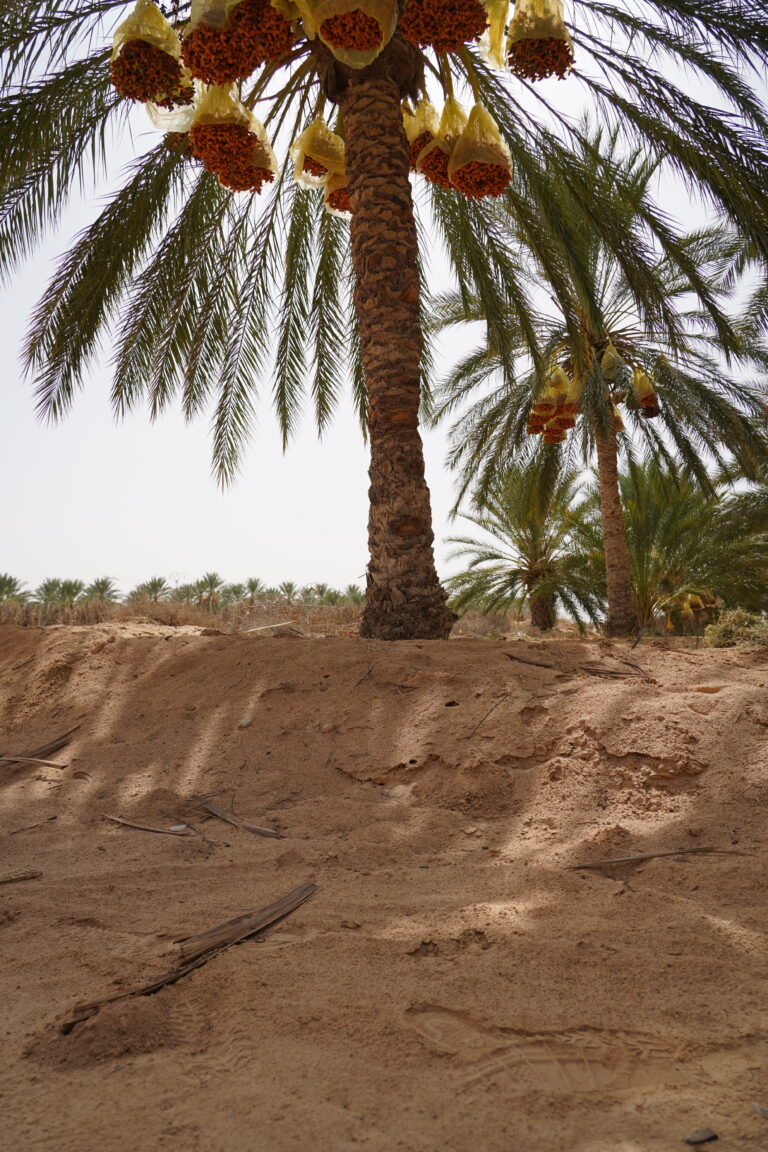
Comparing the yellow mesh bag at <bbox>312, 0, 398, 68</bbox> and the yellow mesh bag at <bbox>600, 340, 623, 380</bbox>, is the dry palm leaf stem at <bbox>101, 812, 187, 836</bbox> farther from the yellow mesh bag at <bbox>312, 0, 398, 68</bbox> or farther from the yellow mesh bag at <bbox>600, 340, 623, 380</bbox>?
the yellow mesh bag at <bbox>600, 340, 623, 380</bbox>

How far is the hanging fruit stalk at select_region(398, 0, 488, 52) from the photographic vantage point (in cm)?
413

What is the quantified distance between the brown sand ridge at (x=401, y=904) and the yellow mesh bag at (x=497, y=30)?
3.79m

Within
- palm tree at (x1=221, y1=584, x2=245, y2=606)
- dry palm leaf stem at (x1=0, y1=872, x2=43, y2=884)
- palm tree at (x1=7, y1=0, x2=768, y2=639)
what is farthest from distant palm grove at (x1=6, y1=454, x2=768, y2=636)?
palm tree at (x1=221, y1=584, x2=245, y2=606)

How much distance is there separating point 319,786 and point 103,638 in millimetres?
2741

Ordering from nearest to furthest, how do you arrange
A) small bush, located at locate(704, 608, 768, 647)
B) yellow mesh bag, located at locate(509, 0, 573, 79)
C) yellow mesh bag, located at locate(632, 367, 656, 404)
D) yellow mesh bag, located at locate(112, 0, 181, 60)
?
yellow mesh bag, located at locate(112, 0, 181, 60) < yellow mesh bag, located at locate(509, 0, 573, 79) < small bush, located at locate(704, 608, 768, 647) < yellow mesh bag, located at locate(632, 367, 656, 404)

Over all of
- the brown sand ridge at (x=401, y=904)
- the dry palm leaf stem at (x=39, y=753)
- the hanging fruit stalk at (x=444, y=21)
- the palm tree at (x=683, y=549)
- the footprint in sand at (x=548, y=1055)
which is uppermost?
the hanging fruit stalk at (x=444, y=21)

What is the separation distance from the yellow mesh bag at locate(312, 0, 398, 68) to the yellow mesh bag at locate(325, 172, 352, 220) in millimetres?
1693

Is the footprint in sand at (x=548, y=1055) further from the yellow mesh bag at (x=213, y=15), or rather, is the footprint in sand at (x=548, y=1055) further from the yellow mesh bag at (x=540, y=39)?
the yellow mesh bag at (x=540, y=39)

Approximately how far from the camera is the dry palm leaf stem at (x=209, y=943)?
1.79m

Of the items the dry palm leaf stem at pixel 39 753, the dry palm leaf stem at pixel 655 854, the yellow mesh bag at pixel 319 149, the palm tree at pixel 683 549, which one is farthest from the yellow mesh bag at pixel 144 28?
the palm tree at pixel 683 549

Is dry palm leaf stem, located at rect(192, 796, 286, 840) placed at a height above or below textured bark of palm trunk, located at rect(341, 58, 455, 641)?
below

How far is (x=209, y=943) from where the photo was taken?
2104 millimetres

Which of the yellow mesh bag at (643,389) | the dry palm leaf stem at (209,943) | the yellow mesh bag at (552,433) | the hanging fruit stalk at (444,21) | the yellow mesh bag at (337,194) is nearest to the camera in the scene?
the dry palm leaf stem at (209,943)

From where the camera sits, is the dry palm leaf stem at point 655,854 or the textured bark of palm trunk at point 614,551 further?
the textured bark of palm trunk at point 614,551
